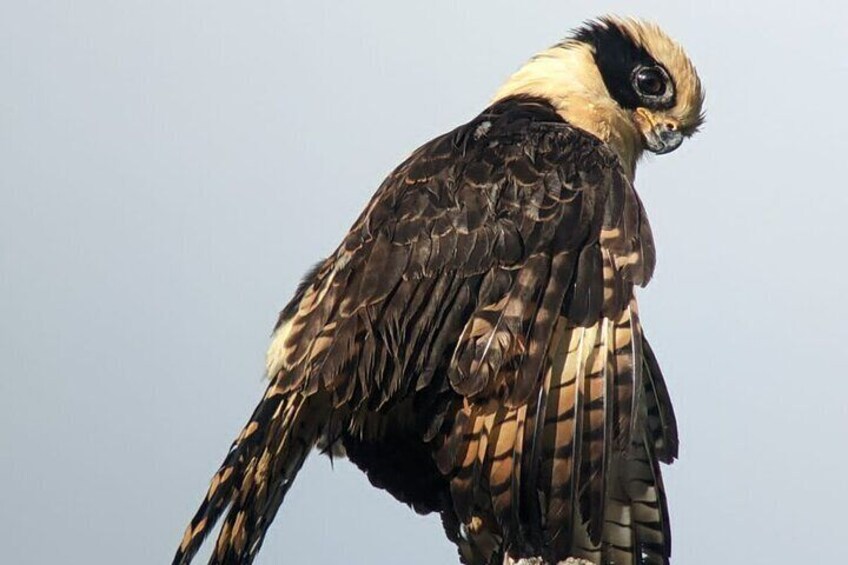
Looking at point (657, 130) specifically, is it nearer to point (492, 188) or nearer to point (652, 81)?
point (652, 81)

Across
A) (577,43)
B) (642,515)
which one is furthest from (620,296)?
(577,43)

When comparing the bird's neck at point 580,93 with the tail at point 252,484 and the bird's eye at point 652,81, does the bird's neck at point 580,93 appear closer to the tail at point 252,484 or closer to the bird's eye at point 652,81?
the bird's eye at point 652,81

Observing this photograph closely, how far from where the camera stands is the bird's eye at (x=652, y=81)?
757cm

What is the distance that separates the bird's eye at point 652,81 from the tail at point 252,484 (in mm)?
2143

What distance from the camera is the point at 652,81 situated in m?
7.58

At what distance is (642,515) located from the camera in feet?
21.7

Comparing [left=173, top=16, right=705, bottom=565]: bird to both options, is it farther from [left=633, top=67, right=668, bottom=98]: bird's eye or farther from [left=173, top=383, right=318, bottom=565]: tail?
[left=633, top=67, right=668, bottom=98]: bird's eye

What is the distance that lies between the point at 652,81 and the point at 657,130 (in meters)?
0.21

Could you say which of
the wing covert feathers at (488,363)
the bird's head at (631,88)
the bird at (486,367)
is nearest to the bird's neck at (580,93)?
the bird's head at (631,88)

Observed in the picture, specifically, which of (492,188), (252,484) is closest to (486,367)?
(492,188)

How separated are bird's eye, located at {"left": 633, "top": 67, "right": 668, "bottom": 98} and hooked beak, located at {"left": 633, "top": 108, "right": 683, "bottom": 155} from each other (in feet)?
0.28

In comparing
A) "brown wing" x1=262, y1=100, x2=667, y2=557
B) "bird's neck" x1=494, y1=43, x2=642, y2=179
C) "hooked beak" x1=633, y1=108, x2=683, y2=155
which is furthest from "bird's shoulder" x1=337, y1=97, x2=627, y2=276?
"hooked beak" x1=633, y1=108, x2=683, y2=155

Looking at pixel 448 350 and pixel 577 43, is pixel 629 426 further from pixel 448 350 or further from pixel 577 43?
pixel 577 43

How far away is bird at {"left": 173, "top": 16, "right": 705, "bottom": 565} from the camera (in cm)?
609
